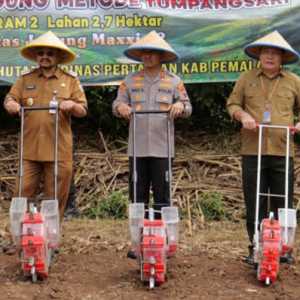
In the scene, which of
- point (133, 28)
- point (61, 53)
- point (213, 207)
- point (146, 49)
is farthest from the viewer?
point (213, 207)

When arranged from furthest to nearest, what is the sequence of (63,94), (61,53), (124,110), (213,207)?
(213,207), (61,53), (63,94), (124,110)

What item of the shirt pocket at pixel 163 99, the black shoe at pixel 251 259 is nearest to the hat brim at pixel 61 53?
Result: the shirt pocket at pixel 163 99

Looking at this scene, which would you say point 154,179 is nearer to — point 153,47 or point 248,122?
point 248,122

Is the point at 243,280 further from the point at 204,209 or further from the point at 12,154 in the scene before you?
the point at 12,154

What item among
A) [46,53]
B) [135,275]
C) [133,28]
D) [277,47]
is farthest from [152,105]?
[133,28]

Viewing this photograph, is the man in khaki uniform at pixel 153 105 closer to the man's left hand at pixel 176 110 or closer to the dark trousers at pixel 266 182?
the man's left hand at pixel 176 110

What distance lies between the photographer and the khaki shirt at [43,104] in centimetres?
562

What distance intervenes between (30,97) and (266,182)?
2058mm

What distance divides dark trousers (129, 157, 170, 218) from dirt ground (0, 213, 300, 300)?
1.75 feet

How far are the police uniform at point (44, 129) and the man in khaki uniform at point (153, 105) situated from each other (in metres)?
0.46

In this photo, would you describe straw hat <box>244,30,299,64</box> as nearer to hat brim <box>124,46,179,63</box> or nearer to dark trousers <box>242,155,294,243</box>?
hat brim <box>124,46,179,63</box>

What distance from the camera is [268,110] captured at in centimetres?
541

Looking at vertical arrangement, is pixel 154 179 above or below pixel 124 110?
below

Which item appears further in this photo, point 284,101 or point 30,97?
point 30,97
